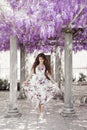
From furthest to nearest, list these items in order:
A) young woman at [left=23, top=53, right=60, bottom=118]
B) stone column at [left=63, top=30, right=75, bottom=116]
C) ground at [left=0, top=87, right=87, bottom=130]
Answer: stone column at [left=63, top=30, right=75, bottom=116]
young woman at [left=23, top=53, right=60, bottom=118]
ground at [left=0, top=87, right=87, bottom=130]

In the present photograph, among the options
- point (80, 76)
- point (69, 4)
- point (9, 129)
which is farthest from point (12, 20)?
point (80, 76)

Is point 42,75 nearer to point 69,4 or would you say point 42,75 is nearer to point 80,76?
point 69,4

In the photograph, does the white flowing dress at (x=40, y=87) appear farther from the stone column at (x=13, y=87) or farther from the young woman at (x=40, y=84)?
the stone column at (x=13, y=87)

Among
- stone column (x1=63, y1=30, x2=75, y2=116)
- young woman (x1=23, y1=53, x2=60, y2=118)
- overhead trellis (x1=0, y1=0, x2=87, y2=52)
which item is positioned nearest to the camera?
overhead trellis (x1=0, y1=0, x2=87, y2=52)

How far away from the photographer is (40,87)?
35.3 ft

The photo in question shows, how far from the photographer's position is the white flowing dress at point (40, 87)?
1066 centimetres

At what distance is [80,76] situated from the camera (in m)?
28.1

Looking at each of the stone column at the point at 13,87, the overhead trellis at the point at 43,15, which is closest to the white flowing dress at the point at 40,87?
the stone column at the point at 13,87

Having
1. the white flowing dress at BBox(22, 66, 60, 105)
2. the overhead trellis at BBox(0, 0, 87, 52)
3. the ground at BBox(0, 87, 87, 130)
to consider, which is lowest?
the ground at BBox(0, 87, 87, 130)

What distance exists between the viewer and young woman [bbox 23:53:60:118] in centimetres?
1064

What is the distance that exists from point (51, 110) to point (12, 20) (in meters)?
3.52

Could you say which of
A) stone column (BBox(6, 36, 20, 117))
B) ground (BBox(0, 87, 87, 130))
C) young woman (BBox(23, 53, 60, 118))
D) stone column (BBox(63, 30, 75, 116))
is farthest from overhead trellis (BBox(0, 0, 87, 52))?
ground (BBox(0, 87, 87, 130))

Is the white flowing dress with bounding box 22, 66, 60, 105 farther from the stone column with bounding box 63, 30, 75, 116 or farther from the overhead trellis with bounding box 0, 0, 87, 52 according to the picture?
the overhead trellis with bounding box 0, 0, 87, 52

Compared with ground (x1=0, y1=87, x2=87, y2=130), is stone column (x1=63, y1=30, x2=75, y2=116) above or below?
above
